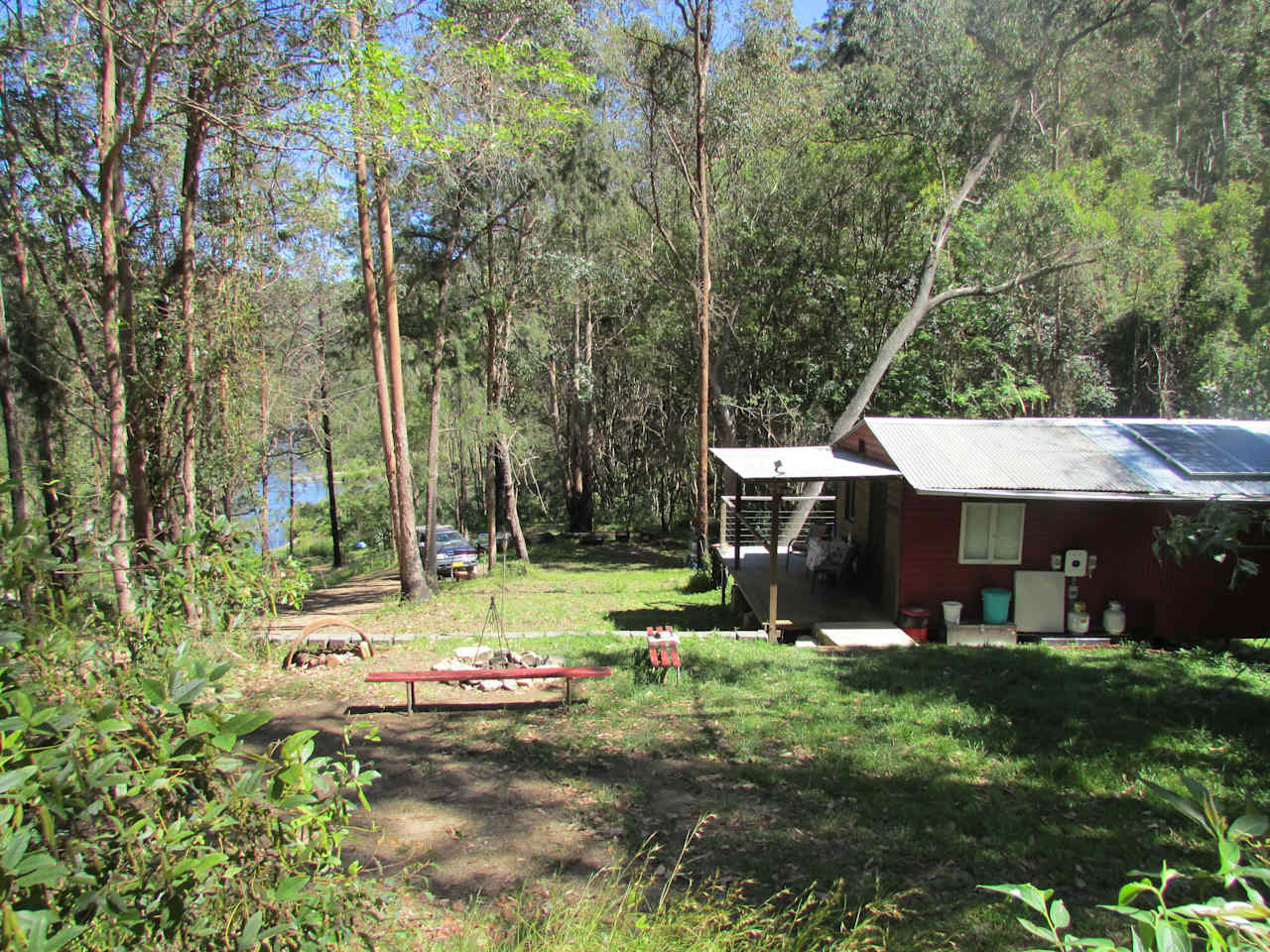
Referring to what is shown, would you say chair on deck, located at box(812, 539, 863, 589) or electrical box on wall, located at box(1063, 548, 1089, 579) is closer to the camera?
electrical box on wall, located at box(1063, 548, 1089, 579)

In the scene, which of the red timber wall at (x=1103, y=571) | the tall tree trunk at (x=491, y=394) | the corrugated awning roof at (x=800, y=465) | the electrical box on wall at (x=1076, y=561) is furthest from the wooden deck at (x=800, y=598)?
the tall tree trunk at (x=491, y=394)

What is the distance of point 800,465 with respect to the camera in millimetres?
12273

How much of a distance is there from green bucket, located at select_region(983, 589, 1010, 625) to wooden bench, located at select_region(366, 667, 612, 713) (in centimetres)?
653

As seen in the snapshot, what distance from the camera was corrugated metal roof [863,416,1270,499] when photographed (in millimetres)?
10781

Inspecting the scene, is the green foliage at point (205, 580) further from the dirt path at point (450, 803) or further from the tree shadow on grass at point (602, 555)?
the tree shadow on grass at point (602, 555)

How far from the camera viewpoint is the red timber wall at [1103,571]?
36.9ft

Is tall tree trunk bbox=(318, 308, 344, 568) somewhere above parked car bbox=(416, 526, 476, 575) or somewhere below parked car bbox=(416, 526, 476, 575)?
above

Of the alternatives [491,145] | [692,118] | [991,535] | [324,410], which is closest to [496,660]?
[991,535]

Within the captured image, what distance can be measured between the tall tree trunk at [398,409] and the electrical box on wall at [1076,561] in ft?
37.4

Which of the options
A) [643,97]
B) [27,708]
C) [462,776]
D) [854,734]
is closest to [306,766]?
[27,708]

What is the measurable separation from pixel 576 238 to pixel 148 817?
22.6 meters

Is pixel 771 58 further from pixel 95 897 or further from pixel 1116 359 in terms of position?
pixel 95 897

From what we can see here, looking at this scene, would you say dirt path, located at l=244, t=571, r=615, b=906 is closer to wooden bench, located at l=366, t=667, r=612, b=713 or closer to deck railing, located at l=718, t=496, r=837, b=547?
wooden bench, located at l=366, t=667, r=612, b=713

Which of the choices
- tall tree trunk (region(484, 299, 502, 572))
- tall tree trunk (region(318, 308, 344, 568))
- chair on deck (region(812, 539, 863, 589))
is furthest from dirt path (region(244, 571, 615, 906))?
tall tree trunk (region(318, 308, 344, 568))
